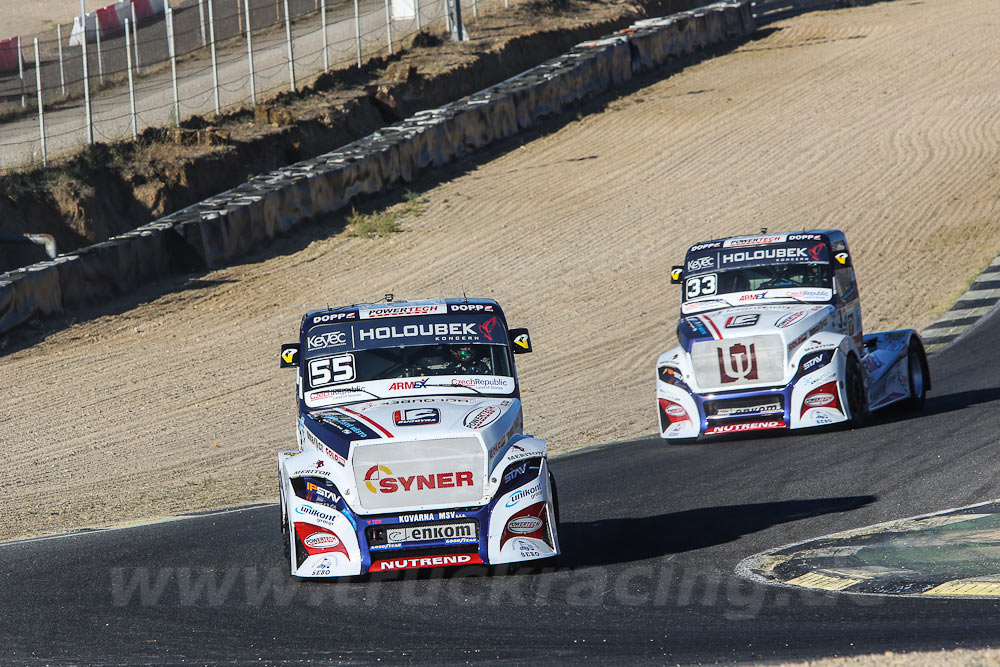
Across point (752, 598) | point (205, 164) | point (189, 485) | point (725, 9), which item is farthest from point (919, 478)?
point (725, 9)

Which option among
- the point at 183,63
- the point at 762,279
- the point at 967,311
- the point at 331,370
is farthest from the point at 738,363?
the point at 183,63

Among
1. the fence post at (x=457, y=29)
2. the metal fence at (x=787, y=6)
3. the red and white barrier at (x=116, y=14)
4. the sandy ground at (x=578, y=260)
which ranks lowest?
the sandy ground at (x=578, y=260)

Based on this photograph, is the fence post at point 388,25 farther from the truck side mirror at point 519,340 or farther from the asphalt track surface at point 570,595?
the truck side mirror at point 519,340

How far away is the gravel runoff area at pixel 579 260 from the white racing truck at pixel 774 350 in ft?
6.55

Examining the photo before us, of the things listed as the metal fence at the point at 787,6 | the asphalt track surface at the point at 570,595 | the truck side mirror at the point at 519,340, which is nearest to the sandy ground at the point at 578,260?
the asphalt track surface at the point at 570,595

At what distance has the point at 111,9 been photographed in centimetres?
4778

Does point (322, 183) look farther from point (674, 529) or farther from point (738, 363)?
point (674, 529)

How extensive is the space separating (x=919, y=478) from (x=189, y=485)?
765cm

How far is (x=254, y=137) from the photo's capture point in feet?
99.1

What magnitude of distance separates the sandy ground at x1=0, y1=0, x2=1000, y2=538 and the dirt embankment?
283 cm

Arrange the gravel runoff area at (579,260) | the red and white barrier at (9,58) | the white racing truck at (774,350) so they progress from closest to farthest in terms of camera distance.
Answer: the white racing truck at (774,350), the gravel runoff area at (579,260), the red and white barrier at (9,58)

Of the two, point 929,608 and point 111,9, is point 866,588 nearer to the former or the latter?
point 929,608

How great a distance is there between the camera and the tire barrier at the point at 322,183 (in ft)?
72.4

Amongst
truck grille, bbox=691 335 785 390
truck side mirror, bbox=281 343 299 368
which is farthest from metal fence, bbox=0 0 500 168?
truck side mirror, bbox=281 343 299 368
